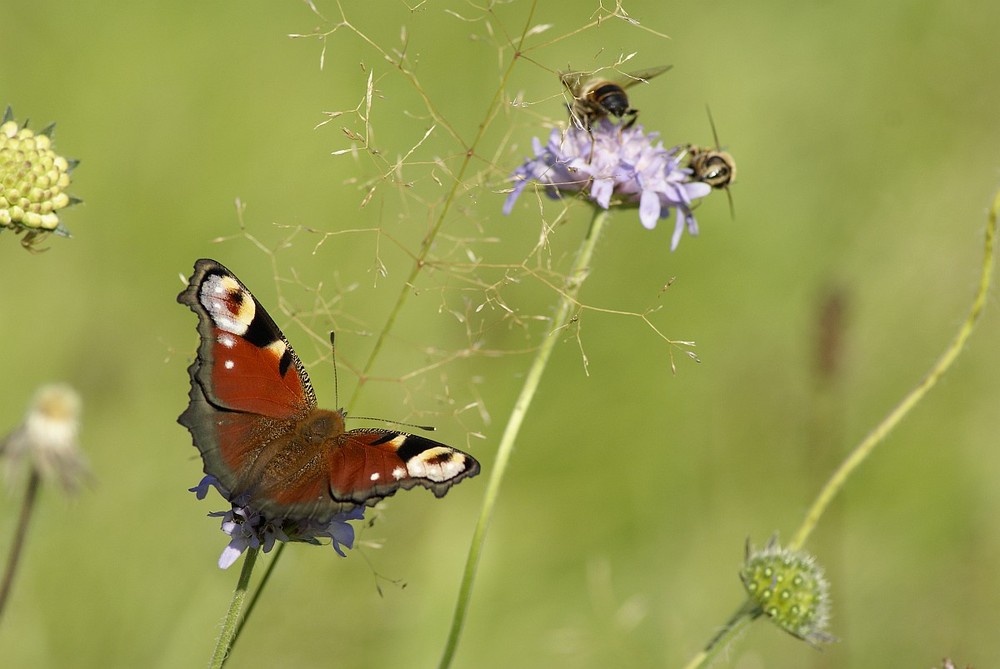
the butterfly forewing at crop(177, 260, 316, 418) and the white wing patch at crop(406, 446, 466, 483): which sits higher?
the butterfly forewing at crop(177, 260, 316, 418)

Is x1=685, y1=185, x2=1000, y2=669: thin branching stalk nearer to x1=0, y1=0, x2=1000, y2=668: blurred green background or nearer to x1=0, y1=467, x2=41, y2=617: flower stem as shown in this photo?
x1=0, y1=0, x2=1000, y2=668: blurred green background

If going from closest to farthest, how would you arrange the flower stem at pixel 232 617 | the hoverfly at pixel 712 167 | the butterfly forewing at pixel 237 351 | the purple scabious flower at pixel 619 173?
the flower stem at pixel 232 617
the butterfly forewing at pixel 237 351
the purple scabious flower at pixel 619 173
the hoverfly at pixel 712 167

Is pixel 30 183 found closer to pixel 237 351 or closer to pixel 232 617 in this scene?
pixel 237 351

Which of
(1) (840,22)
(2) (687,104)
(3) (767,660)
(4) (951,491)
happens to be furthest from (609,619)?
(1) (840,22)

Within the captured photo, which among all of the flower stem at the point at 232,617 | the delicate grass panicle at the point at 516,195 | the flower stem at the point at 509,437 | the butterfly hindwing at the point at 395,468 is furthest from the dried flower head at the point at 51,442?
the flower stem at the point at 509,437

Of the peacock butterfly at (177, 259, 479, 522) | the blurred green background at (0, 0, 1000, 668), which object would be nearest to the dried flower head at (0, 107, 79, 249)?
the peacock butterfly at (177, 259, 479, 522)

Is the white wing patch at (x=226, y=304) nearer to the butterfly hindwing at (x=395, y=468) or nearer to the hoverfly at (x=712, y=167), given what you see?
the butterfly hindwing at (x=395, y=468)

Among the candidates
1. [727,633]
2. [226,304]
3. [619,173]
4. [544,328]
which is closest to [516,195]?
A: [619,173]
